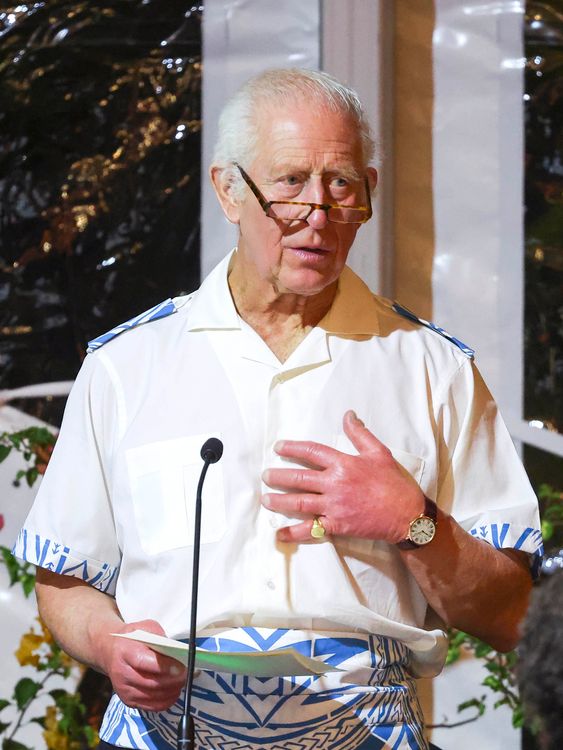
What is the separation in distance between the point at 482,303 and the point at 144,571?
1.30m

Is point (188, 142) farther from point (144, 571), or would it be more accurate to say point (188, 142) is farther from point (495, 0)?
point (144, 571)

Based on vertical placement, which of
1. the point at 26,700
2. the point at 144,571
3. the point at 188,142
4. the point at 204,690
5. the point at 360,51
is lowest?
the point at 26,700

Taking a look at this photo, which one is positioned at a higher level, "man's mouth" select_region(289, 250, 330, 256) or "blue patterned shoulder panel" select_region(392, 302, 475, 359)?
"man's mouth" select_region(289, 250, 330, 256)

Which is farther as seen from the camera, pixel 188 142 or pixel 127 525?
pixel 188 142

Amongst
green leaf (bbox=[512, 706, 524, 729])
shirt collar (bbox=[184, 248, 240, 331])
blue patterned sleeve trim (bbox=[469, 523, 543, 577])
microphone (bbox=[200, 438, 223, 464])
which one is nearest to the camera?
microphone (bbox=[200, 438, 223, 464])

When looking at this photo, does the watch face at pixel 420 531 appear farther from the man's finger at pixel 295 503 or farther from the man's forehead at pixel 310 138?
the man's forehead at pixel 310 138

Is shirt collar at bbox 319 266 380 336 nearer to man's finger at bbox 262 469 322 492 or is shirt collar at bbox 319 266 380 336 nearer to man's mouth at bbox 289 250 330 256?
man's mouth at bbox 289 250 330 256

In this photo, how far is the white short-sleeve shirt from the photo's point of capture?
1.79m

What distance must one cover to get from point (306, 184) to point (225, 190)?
0.19 m

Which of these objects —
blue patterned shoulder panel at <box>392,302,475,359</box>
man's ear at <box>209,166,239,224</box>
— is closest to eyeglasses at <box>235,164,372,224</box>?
man's ear at <box>209,166,239,224</box>

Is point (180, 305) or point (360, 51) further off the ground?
point (360, 51)

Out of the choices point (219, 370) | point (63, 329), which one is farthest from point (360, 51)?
point (219, 370)

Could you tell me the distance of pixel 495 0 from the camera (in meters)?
2.82

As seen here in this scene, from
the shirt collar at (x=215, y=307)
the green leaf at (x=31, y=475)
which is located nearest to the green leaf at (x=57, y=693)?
the green leaf at (x=31, y=475)
